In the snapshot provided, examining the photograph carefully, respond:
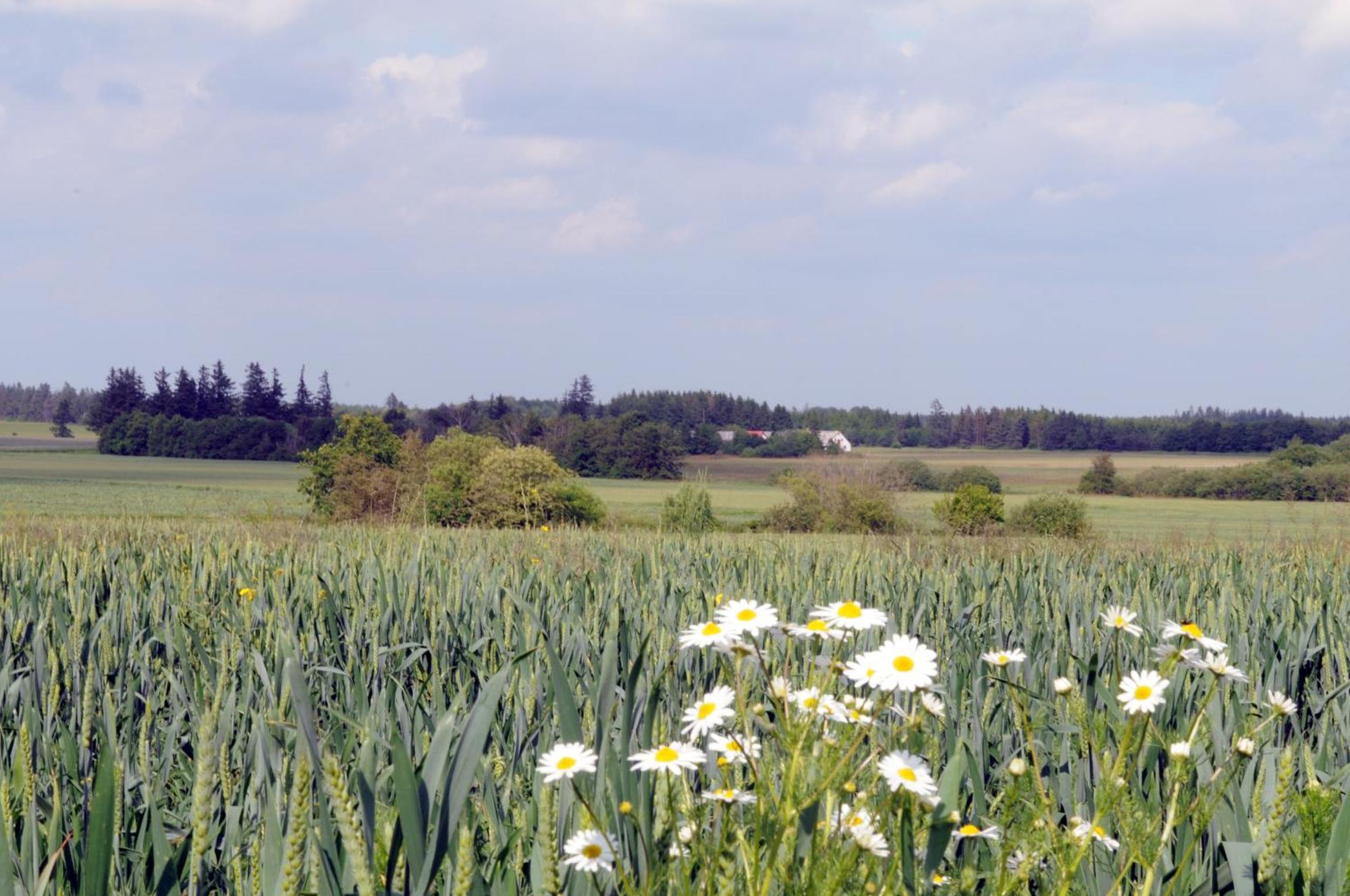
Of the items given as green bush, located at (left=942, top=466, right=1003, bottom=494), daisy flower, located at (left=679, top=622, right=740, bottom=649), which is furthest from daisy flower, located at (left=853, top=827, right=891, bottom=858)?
green bush, located at (left=942, top=466, right=1003, bottom=494)

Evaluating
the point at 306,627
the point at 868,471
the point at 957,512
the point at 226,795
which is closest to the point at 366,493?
the point at 868,471

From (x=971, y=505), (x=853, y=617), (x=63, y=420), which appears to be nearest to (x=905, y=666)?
(x=853, y=617)

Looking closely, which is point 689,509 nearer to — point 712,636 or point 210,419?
point 712,636

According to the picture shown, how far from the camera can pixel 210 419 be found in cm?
7694

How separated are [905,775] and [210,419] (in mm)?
82806

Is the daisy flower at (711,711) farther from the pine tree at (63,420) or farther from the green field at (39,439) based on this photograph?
the pine tree at (63,420)

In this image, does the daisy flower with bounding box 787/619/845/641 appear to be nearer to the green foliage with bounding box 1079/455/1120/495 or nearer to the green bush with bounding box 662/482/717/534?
the green bush with bounding box 662/482/717/534

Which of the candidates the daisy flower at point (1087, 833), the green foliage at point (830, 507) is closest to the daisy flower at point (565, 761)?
the daisy flower at point (1087, 833)

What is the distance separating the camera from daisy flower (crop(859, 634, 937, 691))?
121 cm

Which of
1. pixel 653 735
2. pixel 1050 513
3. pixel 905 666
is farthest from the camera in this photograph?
pixel 1050 513

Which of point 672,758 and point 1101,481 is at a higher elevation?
point 672,758

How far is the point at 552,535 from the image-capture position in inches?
338

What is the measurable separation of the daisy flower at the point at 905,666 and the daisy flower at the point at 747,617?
13 cm

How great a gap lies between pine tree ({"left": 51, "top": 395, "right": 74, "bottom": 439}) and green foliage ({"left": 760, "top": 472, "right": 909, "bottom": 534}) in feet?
261
